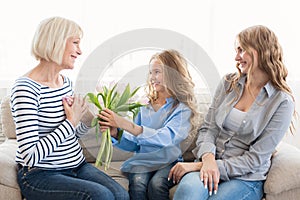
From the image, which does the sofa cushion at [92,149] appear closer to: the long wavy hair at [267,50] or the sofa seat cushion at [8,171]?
the sofa seat cushion at [8,171]

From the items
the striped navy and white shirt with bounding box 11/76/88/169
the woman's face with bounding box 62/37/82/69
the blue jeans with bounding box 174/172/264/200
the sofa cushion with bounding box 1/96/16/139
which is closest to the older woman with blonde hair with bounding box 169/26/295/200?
the blue jeans with bounding box 174/172/264/200

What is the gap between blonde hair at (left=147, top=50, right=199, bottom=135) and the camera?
6.81ft

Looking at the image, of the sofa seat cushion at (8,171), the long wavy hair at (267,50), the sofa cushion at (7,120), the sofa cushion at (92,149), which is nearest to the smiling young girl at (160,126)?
the sofa cushion at (92,149)

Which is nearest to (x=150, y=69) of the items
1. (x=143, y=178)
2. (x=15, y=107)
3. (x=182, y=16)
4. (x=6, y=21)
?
(x=143, y=178)

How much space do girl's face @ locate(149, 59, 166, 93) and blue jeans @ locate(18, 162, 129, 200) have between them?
536 mm

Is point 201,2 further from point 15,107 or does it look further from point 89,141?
point 15,107

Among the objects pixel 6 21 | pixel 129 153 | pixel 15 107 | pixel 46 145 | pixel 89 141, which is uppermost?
pixel 6 21

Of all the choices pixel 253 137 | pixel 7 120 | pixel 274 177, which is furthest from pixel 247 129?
pixel 7 120

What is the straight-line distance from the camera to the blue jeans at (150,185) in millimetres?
1883

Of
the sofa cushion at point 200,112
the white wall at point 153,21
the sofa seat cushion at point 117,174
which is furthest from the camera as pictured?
the white wall at point 153,21

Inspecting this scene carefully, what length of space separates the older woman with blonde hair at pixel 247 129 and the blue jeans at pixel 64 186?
0.29 metres

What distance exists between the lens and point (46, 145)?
5.59 feet

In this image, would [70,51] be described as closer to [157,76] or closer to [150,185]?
[157,76]

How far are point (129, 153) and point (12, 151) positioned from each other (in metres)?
0.64
